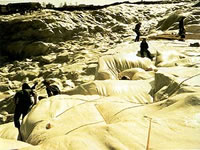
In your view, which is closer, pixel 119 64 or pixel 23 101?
pixel 23 101

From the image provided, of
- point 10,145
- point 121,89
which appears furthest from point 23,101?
point 121,89

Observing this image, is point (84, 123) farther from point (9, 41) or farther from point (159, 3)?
point (159, 3)

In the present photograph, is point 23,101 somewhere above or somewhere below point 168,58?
below

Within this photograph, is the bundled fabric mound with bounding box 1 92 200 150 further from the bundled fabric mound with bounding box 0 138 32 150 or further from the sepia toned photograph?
the bundled fabric mound with bounding box 0 138 32 150

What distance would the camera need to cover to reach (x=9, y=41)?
12.2m

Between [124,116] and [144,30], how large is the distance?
11.7 meters

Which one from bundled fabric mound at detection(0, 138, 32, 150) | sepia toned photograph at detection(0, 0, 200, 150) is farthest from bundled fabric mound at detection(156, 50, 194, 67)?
bundled fabric mound at detection(0, 138, 32, 150)

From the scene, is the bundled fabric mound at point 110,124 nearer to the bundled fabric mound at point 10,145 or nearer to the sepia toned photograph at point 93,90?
the sepia toned photograph at point 93,90

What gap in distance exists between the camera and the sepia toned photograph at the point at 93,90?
2.08m

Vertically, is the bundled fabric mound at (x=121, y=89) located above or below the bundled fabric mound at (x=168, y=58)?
below

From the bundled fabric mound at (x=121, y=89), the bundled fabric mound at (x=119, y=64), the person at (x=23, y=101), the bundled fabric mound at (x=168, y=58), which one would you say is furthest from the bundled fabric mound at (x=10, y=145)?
the bundled fabric mound at (x=168, y=58)

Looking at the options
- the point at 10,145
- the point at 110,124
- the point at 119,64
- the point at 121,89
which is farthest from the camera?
the point at 119,64

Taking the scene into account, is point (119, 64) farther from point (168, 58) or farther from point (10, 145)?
point (10, 145)

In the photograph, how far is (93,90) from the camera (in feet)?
12.8
